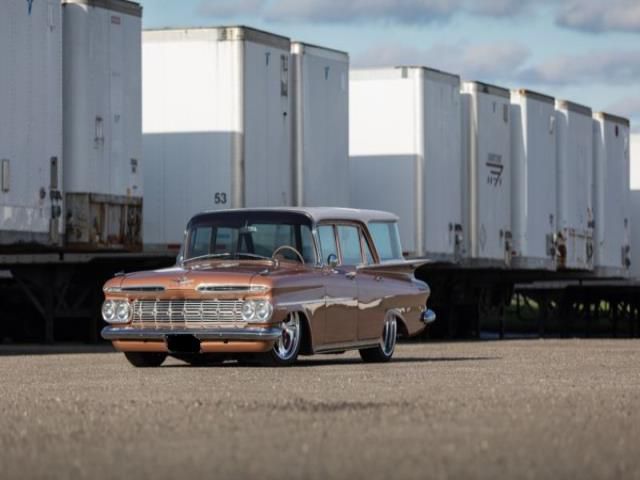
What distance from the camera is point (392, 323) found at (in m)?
16.8

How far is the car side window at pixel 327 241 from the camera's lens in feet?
52.1

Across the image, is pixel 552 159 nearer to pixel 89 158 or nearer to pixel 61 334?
pixel 61 334

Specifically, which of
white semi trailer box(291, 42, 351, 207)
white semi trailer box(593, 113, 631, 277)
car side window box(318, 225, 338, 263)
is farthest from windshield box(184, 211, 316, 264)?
white semi trailer box(593, 113, 631, 277)

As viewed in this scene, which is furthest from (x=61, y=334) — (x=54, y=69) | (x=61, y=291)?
(x=54, y=69)

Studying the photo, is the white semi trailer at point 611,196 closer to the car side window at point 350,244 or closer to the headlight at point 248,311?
the car side window at point 350,244

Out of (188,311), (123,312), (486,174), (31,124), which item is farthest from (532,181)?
(188,311)

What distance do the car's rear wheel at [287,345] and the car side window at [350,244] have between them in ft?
4.03

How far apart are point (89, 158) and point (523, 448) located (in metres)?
16.2

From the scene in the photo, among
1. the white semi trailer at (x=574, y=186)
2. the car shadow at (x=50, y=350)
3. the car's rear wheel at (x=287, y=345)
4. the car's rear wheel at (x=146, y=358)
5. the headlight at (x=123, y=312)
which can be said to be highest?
the white semi trailer at (x=574, y=186)

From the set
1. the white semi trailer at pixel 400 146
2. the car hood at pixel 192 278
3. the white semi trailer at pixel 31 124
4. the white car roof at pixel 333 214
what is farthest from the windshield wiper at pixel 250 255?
the white semi trailer at pixel 400 146

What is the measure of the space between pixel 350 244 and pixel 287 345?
5.55 feet

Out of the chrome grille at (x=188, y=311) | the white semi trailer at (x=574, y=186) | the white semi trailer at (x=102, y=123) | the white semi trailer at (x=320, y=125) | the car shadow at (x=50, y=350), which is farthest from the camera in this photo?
the white semi trailer at (x=574, y=186)

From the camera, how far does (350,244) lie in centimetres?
1641

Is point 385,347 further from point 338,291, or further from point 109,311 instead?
point 109,311
